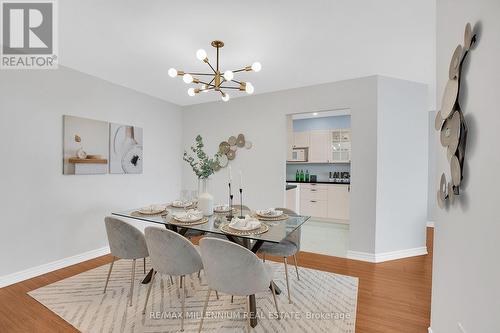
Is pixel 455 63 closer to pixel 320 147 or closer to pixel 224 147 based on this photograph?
pixel 224 147

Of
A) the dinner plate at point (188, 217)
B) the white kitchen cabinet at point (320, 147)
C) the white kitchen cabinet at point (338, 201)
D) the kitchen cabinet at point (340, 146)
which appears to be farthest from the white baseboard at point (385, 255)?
the white kitchen cabinet at point (320, 147)

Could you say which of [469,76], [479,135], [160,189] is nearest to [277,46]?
[469,76]

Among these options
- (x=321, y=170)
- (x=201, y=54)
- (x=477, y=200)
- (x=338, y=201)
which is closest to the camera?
(x=477, y=200)

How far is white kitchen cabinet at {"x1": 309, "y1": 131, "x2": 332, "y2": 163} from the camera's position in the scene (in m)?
5.86

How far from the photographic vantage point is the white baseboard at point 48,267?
2.47 metres

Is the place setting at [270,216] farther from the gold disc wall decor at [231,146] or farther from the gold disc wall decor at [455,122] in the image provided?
the gold disc wall decor at [231,146]

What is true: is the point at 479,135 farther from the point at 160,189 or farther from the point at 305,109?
the point at 160,189

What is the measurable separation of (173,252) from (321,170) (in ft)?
16.4

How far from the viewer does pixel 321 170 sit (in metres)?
6.15

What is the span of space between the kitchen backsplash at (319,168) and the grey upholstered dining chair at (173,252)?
4.82 m

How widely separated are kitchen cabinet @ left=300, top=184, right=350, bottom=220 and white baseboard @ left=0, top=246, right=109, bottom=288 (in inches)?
166

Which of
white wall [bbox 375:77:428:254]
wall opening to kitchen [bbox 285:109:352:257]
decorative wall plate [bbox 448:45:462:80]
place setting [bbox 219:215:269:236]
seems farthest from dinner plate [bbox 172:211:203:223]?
wall opening to kitchen [bbox 285:109:352:257]

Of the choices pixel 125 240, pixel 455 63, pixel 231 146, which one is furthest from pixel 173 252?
pixel 231 146

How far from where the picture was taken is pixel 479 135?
1101mm
